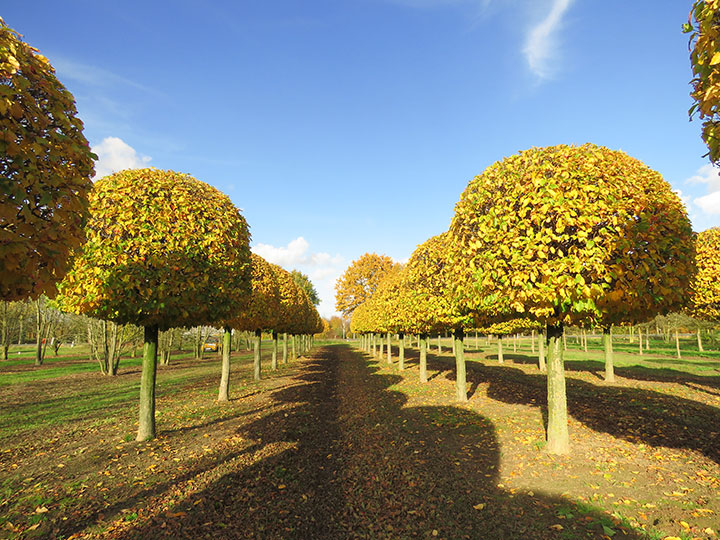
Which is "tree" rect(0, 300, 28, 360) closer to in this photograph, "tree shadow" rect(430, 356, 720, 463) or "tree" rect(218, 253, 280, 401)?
"tree" rect(218, 253, 280, 401)

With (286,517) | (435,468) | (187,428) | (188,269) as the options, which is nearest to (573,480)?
(435,468)

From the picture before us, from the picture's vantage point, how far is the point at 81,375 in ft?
80.7

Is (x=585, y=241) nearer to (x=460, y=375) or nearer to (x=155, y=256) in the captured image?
(x=460, y=375)

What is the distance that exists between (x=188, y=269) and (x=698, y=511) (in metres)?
10.9

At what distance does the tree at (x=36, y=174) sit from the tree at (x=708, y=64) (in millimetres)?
6242

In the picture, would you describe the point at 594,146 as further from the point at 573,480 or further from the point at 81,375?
the point at 81,375

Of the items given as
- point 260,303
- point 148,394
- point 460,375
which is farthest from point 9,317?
point 460,375

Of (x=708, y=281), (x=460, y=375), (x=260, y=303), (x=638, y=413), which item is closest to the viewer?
(x=638, y=413)

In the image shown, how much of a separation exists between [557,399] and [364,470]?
465 centimetres

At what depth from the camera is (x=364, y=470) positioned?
7762 millimetres

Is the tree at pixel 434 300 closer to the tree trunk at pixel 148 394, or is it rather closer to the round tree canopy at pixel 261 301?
the round tree canopy at pixel 261 301

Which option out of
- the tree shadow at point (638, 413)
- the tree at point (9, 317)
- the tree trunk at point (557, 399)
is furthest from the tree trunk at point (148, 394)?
the tree at point (9, 317)

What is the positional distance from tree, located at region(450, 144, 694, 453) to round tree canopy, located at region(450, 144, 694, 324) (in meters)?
0.02

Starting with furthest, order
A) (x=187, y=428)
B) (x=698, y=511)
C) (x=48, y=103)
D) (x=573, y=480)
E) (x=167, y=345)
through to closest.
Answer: (x=167, y=345), (x=187, y=428), (x=573, y=480), (x=698, y=511), (x=48, y=103)
